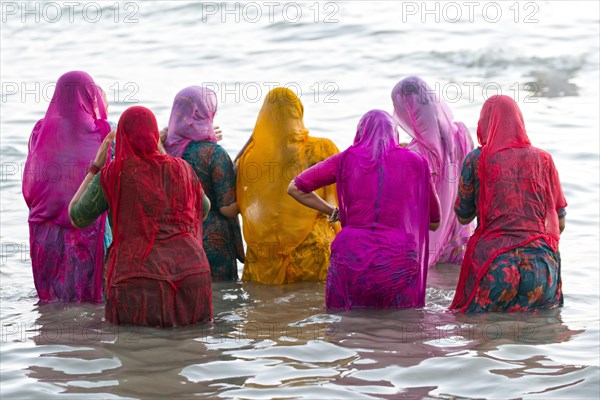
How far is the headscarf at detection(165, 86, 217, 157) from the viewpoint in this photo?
6.87 metres

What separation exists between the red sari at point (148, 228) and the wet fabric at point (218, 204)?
129 centimetres

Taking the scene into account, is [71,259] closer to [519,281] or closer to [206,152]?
[206,152]

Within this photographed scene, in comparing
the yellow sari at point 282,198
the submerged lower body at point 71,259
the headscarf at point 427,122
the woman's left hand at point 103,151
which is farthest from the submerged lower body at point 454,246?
the woman's left hand at point 103,151

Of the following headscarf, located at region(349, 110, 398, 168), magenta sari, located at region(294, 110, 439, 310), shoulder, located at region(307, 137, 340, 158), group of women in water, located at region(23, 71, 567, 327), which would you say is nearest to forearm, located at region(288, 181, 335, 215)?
group of women in water, located at region(23, 71, 567, 327)

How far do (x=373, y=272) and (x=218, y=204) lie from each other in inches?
55.5

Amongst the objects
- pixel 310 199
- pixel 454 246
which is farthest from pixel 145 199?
pixel 454 246

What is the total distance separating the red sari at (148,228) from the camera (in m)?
5.43

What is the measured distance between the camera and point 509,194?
5.93 metres

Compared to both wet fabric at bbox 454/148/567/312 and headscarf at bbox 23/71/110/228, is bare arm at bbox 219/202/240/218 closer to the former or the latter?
headscarf at bbox 23/71/110/228

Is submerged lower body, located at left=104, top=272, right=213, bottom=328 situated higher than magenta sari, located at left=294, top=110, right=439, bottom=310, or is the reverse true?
magenta sari, located at left=294, top=110, right=439, bottom=310

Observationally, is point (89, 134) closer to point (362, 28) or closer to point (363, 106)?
point (363, 106)

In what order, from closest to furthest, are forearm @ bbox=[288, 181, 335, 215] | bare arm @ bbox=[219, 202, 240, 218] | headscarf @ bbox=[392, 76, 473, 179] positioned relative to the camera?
forearm @ bbox=[288, 181, 335, 215]
bare arm @ bbox=[219, 202, 240, 218]
headscarf @ bbox=[392, 76, 473, 179]

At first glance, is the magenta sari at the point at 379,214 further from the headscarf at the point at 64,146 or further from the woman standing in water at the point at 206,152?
the headscarf at the point at 64,146

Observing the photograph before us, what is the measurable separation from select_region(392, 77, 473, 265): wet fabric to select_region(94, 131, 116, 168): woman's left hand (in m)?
2.26
